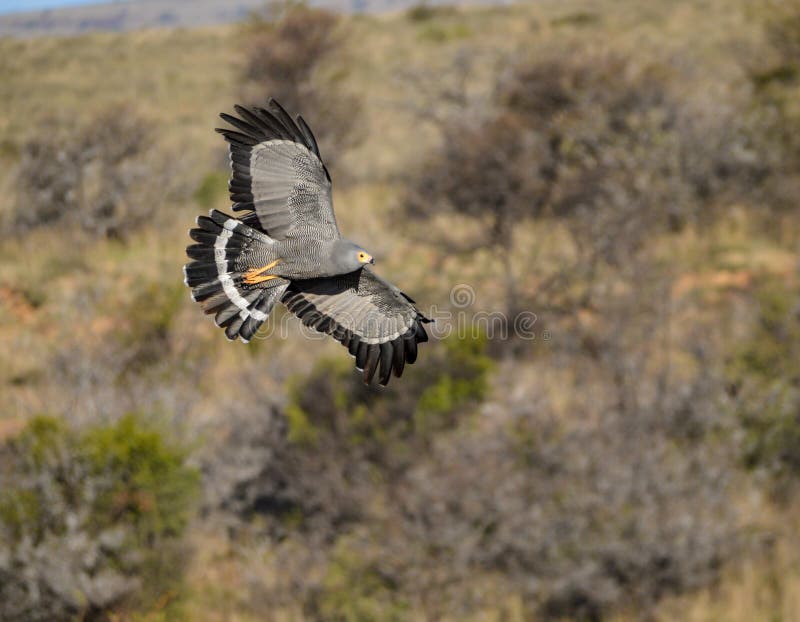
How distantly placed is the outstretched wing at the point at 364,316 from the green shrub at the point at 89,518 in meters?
4.72

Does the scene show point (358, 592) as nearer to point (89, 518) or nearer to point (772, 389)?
point (89, 518)

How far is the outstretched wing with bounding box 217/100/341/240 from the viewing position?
167 inches

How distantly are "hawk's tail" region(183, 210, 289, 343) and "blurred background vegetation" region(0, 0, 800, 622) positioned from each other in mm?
4826

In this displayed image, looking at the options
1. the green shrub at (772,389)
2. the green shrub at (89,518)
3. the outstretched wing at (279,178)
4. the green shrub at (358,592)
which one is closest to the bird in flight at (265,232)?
the outstretched wing at (279,178)

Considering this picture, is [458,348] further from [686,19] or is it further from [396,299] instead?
[686,19]

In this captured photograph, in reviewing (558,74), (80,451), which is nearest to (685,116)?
(558,74)

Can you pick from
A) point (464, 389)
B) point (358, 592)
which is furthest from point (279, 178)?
point (464, 389)

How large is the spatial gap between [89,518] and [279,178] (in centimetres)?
559

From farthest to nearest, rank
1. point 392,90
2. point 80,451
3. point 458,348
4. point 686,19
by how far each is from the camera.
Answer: point 686,19
point 392,90
point 458,348
point 80,451

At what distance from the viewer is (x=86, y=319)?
11961 millimetres

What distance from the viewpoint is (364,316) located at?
15.4 ft

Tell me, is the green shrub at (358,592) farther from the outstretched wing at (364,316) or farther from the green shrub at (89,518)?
the outstretched wing at (364,316)

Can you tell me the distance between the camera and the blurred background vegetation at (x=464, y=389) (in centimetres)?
877

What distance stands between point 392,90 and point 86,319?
20095mm
